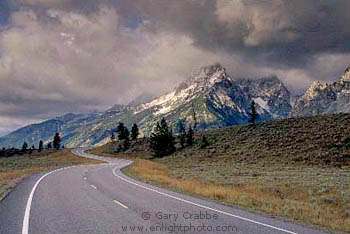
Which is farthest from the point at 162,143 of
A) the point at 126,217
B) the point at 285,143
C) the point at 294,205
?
the point at 126,217

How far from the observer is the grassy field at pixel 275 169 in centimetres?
1733

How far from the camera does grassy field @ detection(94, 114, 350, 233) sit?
56.9 feet

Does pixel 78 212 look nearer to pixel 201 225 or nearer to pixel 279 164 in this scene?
pixel 201 225

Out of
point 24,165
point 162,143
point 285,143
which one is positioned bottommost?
point 24,165

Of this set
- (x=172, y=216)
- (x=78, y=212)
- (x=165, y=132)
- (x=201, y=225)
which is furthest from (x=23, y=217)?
(x=165, y=132)

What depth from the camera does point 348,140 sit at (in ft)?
209

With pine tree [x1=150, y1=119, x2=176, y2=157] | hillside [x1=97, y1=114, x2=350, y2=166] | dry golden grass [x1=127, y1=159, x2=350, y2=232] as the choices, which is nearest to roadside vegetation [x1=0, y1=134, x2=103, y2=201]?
dry golden grass [x1=127, y1=159, x2=350, y2=232]

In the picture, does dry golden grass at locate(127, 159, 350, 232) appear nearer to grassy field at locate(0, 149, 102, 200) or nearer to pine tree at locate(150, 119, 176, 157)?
grassy field at locate(0, 149, 102, 200)

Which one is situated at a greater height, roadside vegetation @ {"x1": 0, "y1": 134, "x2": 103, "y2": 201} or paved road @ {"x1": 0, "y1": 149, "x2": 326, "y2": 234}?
roadside vegetation @ {"x1": 0, "y1": 134, "x2": 103, "y2": 201}

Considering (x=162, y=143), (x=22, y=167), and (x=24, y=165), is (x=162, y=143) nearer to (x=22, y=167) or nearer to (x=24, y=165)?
(x=24, y=165)

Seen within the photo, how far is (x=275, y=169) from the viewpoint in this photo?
156 ft

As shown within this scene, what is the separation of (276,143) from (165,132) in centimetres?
3030

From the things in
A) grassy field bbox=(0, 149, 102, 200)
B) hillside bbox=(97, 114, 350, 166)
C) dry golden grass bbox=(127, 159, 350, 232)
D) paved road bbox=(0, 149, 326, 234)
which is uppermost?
hillside bbox=(97, 114, 350, 166)

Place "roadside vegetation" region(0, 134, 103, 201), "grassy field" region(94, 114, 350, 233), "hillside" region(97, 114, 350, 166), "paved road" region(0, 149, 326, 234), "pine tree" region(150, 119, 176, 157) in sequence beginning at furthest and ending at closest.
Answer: "pine tree" region(150, 119, 176, 157), "hillside" region(97, 114, 350, 166), "roadside vegetation" region(0, 134, 103, 201), "grassy field" region(94, 114, 350, 233), "paved road" region(0, 149, 326, 234)
